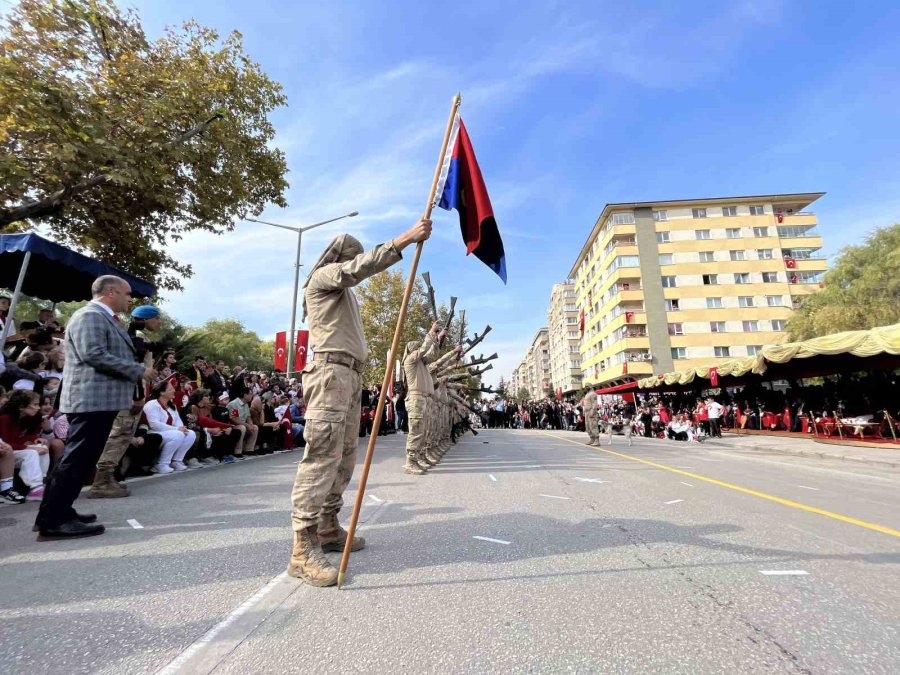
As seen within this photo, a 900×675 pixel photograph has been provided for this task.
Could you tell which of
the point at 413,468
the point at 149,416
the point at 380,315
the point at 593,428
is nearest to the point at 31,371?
the point at 149,416

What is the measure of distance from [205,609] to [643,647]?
2.04 metres

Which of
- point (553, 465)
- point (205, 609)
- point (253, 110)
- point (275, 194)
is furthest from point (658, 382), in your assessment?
point (205, 609)

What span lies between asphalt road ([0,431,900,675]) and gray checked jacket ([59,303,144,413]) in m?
1.05

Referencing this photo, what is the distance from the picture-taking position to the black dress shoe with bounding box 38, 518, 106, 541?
3.52 m

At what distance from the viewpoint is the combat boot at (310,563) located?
2.66 m

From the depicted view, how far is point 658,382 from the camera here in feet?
85.5

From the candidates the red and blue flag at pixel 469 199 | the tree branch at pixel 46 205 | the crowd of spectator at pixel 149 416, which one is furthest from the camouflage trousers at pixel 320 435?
the tree branch at pixel 46 205

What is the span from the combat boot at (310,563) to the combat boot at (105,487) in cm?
364

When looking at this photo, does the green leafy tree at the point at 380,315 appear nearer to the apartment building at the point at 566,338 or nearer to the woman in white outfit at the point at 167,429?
the woman in white outfit at the point at 167,429

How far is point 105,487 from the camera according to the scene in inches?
207

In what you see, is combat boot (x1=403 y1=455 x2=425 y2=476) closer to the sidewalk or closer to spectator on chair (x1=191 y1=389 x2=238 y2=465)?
spectator on chair (x1=191 y1=389 x2=238 y2=465)

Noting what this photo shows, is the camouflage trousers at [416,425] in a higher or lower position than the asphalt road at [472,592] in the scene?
higher

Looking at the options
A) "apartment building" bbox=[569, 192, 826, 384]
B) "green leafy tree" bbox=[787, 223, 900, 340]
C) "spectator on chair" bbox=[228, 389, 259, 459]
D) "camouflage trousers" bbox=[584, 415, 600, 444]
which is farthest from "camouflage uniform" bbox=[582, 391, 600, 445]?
"apartment building" bbox=[569, 192, 826, 384]

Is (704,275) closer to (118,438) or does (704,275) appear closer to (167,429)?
(167,429)
